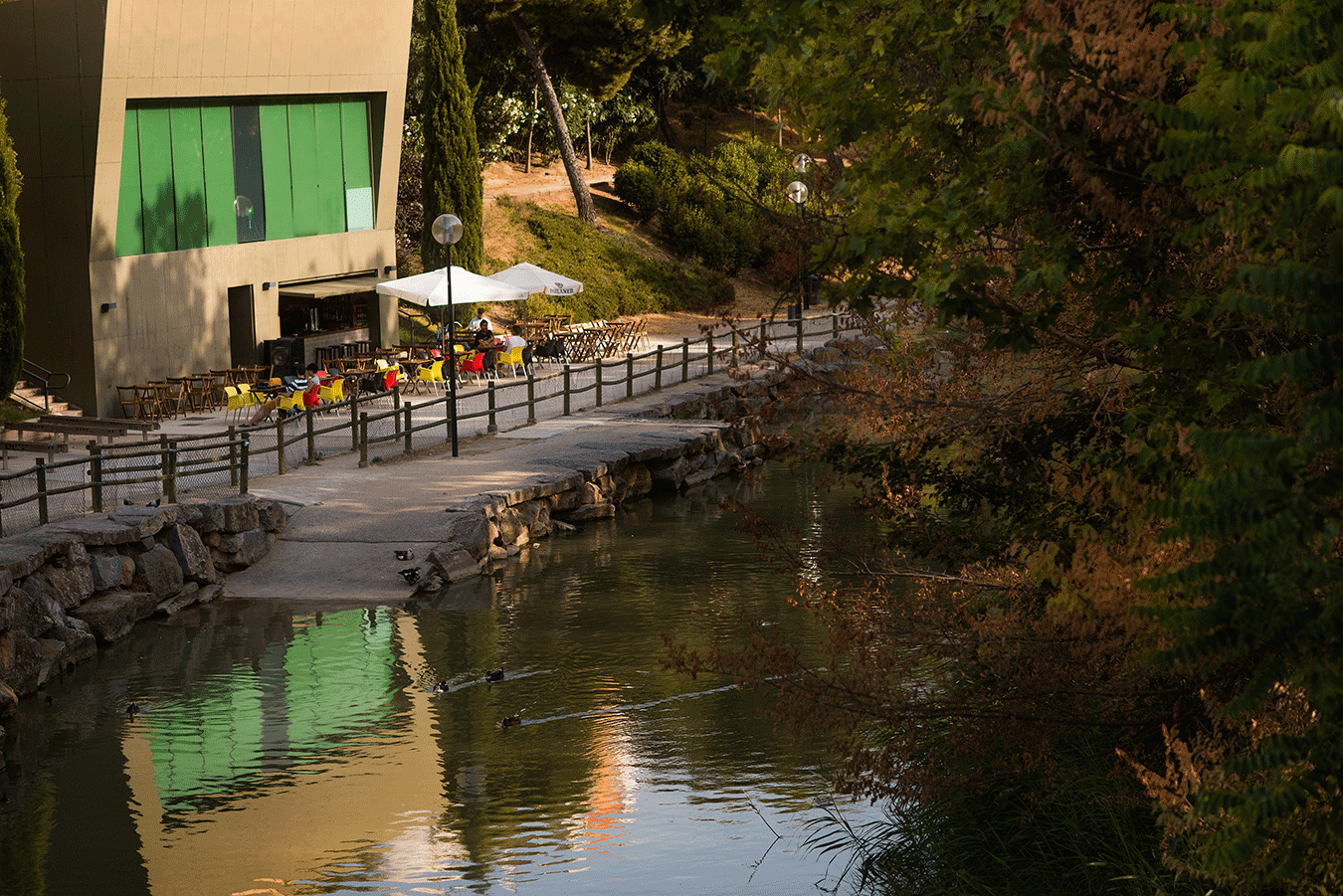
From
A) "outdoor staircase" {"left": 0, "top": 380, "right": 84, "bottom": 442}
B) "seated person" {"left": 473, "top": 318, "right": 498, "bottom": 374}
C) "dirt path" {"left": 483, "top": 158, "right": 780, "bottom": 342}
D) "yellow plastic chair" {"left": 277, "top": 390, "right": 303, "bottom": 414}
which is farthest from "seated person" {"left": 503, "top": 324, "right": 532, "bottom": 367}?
"dirt path" {"left": 483, "top": 158, "right": 780, "bottom": 342}

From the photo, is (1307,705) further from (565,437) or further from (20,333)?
(20,333)

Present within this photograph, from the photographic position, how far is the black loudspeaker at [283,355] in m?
26.8

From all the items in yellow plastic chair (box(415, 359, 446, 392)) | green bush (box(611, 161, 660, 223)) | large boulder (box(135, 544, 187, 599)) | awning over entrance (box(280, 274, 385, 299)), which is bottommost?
large boulder (box(135, 544, 187, 599))

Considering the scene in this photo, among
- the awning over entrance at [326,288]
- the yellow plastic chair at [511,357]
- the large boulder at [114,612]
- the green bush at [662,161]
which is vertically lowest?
the large boulder at [114,612]

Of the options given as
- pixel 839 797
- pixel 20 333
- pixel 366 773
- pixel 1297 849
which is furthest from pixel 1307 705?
pixel 20 333

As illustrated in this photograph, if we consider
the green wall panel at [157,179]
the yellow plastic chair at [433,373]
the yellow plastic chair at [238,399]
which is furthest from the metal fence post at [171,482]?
the yellow plastic chair at [433,373]

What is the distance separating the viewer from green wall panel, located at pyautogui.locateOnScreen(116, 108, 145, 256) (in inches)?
958

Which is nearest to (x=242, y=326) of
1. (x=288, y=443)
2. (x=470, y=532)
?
(x=288, y=443)

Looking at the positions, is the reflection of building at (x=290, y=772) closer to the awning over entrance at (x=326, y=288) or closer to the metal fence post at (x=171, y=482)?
the metal fence post at (x=171, y=482)

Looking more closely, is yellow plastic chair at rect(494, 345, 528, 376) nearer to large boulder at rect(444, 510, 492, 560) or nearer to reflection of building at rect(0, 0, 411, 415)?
reflection of building at rect(0, 0, 411, 415)

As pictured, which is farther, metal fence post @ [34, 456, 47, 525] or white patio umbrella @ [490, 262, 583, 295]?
white patio umbrella @ [490, 262, 583, 295]

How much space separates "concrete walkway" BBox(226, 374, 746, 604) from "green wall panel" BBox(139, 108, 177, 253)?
700 centimetres

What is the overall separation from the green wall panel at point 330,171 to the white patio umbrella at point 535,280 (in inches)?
→ 131

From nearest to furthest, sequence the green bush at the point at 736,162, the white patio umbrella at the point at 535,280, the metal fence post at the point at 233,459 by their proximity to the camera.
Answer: the metal fence post at the point at 233,459
the white patio umbrella at the point at 535,280
the green bush at the point at 736,162
